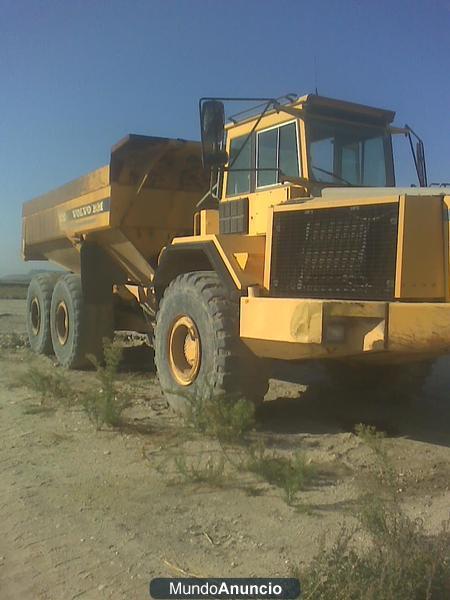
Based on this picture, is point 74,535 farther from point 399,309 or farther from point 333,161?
point 333,161

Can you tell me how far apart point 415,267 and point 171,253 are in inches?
114

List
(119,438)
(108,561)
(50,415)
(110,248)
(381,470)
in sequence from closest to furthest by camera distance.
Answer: (108,561) → (381,470) → (119,438) → (50,415) → (110,248)

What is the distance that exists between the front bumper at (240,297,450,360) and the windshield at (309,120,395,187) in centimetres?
153

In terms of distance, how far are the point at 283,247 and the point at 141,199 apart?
371cm

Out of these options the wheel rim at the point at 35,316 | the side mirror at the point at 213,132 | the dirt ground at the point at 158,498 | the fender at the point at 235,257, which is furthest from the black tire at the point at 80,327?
the side mirror at the point at 213,132

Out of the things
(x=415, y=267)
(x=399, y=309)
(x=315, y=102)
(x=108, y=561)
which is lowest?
(x=108, y=561)

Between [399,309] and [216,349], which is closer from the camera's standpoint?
[399,309]

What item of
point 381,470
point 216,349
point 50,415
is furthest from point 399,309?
point 50,415

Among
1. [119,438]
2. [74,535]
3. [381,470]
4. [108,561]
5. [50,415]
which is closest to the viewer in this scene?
[108,561]

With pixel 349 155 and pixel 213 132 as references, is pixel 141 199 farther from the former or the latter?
pixel 349 155

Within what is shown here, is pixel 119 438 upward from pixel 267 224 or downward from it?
downward

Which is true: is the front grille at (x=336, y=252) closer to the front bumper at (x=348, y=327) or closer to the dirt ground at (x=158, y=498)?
the front bumper at (x=348, y=327)

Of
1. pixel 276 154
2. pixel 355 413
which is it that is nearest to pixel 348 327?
pixel 355 413

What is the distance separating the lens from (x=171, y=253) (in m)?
7.31
